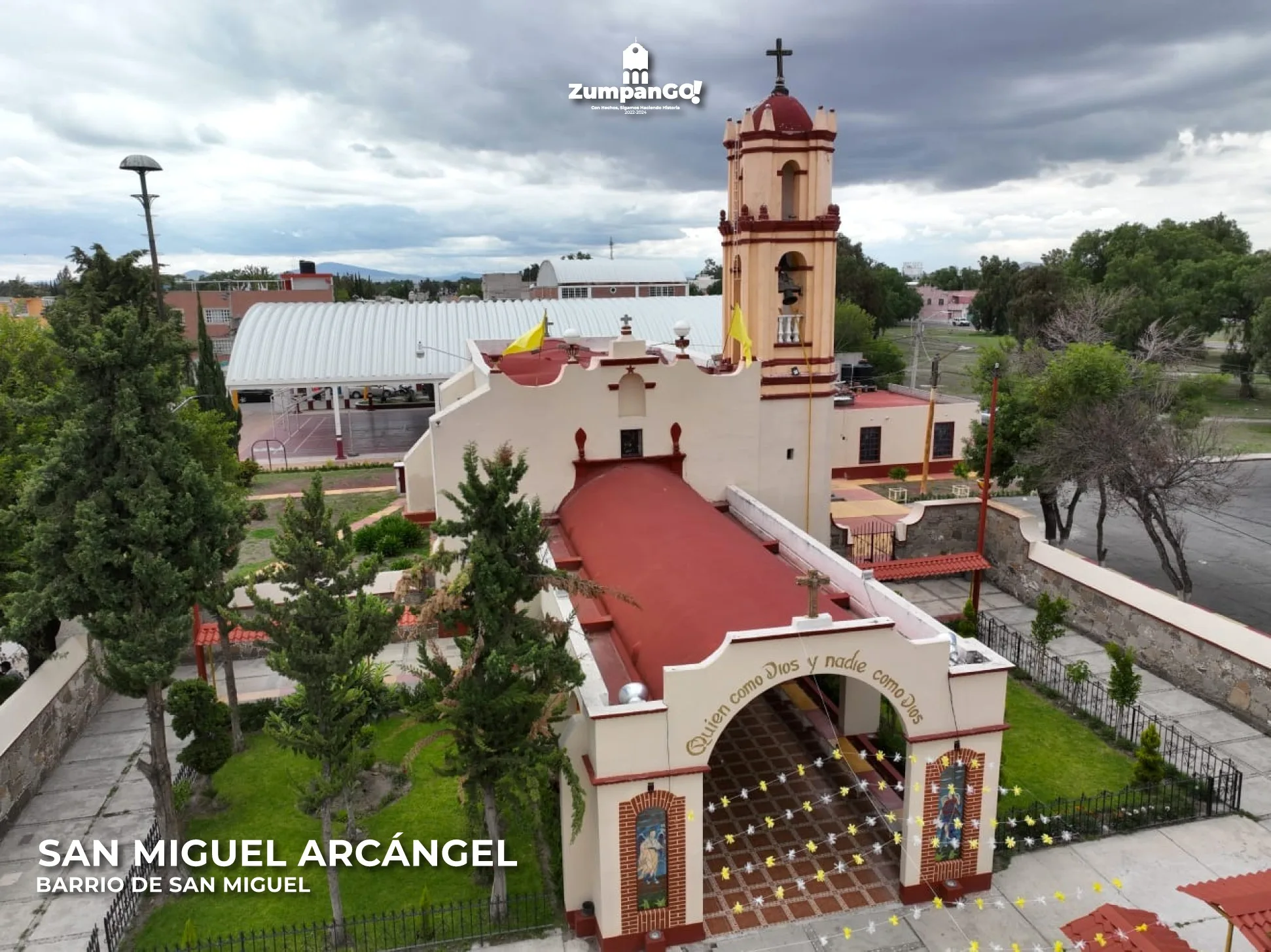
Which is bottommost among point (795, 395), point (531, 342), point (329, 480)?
point (329, 480)

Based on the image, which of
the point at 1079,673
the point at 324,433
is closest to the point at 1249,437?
the point at 1079,673

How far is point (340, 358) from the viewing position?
47812 millimetres

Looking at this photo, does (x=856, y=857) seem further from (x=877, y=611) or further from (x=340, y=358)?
(x=340, y=358)

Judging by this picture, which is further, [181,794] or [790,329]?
[790,329]

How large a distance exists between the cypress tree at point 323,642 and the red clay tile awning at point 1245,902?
10.0 metres

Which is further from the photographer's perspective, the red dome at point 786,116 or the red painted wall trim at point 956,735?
the red dome at point 786,116

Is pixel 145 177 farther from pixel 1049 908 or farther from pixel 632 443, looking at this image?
pixel 1049 908

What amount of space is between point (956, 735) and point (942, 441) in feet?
96.2

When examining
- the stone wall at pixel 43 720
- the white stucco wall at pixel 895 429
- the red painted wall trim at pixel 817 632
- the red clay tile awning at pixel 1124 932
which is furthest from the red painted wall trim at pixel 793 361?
the stone wall at pixel 43 720

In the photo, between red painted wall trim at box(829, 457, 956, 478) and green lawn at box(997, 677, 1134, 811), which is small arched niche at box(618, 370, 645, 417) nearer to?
green lawn at box(997, 677, 1134, 811)

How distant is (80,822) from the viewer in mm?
15609

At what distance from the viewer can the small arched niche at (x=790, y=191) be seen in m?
22.2

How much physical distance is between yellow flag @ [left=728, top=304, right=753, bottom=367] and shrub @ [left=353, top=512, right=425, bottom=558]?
12744 millimetres

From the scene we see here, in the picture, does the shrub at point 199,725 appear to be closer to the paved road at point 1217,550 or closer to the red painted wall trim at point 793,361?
the red painted wall trim at point 793,361
